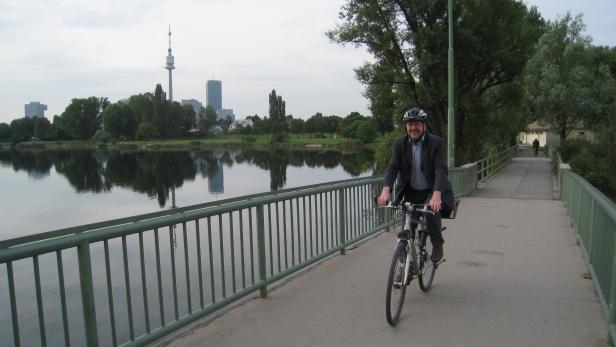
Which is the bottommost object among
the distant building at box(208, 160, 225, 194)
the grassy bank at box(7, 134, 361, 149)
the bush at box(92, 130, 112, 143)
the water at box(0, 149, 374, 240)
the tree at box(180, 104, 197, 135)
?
the distant building at box(208, 160, 225, 194)

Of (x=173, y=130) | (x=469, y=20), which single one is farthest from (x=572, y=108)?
(x=173, y=130)

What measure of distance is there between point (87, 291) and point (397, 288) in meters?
2.46

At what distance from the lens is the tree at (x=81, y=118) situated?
398 ft

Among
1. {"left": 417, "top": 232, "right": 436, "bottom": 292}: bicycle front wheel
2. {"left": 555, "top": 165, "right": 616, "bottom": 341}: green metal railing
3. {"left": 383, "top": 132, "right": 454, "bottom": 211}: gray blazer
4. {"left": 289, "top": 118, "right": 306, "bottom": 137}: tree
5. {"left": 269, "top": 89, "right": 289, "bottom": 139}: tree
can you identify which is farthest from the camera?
{"left": 289, "top": 118, "right": 306, "bottom": 137}: tree

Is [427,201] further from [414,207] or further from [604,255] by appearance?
[604,255]

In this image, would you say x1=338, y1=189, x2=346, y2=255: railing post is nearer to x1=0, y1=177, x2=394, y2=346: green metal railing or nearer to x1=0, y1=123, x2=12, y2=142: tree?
x1=0, y1=177, x2=394, y2=346: green metal railing

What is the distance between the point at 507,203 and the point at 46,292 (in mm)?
10832

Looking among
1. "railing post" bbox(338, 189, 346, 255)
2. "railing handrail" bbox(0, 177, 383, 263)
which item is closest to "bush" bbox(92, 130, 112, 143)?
"railing post" bbox(338, 189, 346, 255)

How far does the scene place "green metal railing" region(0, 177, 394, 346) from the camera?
322cm

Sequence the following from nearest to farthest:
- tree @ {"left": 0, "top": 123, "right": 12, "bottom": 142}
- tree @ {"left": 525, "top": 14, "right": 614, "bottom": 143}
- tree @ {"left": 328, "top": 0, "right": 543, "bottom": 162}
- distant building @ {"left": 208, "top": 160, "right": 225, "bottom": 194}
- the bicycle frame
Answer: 1. the bicycle frame
2. tree @ {"left": 328, "top": 0, "right": 543, "bottom": 162}
3. tree @ {"left": 525, "top": 14, "right": 614, "bottom": 143}
4. distant building @ {"left": 208, "top": 160, "right": 225, "bottom": 194}
5. tree @ {"left": 0, "top": 123, "right": 12, "bottom": 142}

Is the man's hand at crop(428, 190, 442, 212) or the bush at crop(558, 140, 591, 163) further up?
the man's hand at crop(428, 190, 442, 212)

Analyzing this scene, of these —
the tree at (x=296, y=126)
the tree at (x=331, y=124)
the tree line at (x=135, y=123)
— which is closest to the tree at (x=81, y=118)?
the tree line at (x=135, y=123)

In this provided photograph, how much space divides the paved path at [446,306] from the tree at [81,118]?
12830cm

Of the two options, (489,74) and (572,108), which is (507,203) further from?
(572,108)
